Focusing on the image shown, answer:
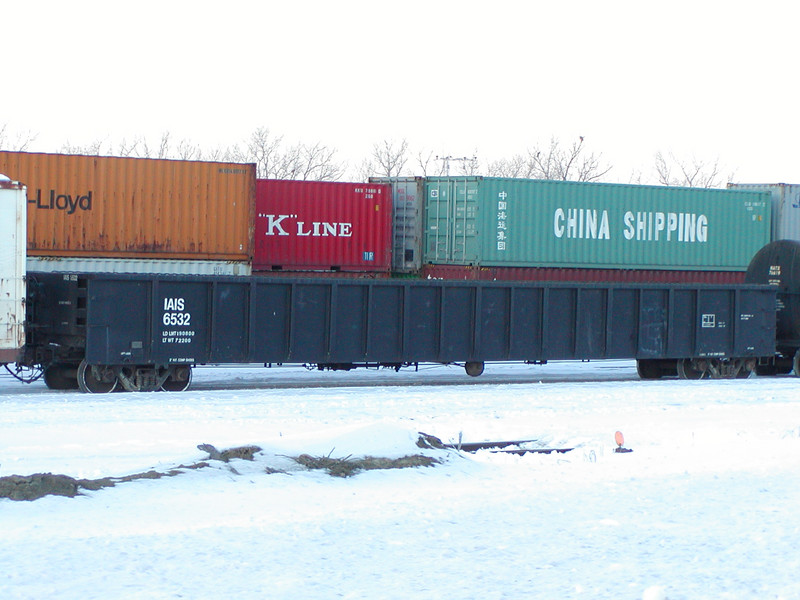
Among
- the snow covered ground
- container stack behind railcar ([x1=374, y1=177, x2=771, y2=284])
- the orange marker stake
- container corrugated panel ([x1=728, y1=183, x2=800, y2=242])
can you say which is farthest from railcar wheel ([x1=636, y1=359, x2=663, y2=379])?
the orange marker stake

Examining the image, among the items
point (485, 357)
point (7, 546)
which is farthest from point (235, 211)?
point (7, 546)

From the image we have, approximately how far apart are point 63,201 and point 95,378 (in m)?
4.69

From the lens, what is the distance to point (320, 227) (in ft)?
73.2

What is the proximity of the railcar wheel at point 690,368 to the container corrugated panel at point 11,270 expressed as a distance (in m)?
13.5

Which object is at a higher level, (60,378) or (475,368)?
(475,368)

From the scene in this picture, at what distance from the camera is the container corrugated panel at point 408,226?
23094mm

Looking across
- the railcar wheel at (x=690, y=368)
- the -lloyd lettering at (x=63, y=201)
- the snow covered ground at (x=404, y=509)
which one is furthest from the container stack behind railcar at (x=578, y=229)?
the snow covered ground at (x=404, y=509)

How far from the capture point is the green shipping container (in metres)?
22.6

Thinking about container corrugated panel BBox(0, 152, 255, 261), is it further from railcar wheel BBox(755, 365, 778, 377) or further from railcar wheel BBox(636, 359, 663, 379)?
railcar wheel BBox(755, 365, 778, 377)

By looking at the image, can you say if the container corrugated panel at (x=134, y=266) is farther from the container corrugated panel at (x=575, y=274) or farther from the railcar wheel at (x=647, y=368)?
the railcar wheel at (x=647, y=368)

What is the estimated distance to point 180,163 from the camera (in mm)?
20547

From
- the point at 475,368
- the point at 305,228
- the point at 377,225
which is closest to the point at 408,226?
the point at 377,225

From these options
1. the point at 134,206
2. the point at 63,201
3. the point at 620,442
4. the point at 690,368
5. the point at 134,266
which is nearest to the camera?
the point at 620,442

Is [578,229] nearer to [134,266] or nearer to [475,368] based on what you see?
[475,368]
